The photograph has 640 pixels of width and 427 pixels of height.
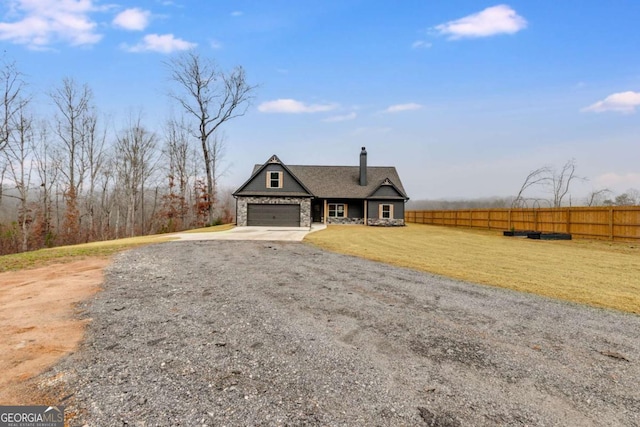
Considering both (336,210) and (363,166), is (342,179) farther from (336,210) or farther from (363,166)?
(336,210)

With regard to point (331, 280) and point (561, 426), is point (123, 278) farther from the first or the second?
point (561, 426)

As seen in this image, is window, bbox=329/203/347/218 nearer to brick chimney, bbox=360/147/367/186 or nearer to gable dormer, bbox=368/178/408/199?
gable dormer, bbox=368/178/408/199

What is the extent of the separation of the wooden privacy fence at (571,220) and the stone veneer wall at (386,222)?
580 centimetres

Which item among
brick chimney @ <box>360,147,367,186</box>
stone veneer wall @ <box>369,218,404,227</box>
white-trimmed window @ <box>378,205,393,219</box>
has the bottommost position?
stone veneer wall @ <box>369,218,404,227</box>

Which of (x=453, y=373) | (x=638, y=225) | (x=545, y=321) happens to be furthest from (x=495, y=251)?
(x=453, y=373)

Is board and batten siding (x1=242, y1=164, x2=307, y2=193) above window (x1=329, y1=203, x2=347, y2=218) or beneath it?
above

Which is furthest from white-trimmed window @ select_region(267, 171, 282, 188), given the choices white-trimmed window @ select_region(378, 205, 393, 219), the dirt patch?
the dirt patch

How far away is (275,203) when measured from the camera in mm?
24266

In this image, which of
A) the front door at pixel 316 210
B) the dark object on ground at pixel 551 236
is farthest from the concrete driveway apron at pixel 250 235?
the dark object on ground at pixel 551 236

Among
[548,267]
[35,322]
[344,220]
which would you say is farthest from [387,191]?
[35,322]

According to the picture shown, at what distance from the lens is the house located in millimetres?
24234

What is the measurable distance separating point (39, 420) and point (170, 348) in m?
1.38

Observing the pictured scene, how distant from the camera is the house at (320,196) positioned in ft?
79.5

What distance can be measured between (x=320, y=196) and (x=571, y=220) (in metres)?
18.6
